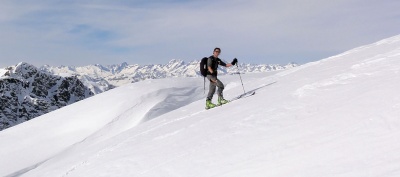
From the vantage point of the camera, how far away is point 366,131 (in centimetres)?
735

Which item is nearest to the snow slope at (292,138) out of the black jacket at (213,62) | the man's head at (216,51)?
the black jacket at (213,62)

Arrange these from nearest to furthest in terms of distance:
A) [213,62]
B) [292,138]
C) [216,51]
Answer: [292,138], [216,51], [213,62]

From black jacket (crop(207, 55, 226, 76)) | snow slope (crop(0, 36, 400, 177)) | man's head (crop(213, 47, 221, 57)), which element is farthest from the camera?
black jacket (crop(207, 55, 226, 76))

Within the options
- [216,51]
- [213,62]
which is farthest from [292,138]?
[213,62]

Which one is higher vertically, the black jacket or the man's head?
the man's head

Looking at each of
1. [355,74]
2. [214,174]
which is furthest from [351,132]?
[355,74]

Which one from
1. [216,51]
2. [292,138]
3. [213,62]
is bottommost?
[292,138]

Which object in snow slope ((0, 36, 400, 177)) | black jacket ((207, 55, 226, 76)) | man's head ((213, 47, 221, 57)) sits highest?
man's head ((213, 47, 221, 57))

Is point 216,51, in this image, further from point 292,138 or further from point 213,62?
point 292,138

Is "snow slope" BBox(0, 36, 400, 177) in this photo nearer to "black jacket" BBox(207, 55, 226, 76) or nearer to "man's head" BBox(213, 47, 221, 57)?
"black jacket" BBox(207, 55, 226, 76)

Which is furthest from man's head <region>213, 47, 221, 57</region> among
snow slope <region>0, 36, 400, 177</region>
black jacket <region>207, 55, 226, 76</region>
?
snow slope <region>0, 36, 400, 177</region>

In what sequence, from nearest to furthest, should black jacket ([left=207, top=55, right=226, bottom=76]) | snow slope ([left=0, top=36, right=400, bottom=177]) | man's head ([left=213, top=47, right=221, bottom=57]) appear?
snow slope ([left=0, top=36, right=400, bottom=177]), man's head ([left=213, top=47, right=221, bottom=57]), black jacket ([left=207, top=55, right=226, bottom=76])

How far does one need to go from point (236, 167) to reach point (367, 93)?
Answer: 4152 millimetres

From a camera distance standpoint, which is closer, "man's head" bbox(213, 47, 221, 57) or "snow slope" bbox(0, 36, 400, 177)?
"snow slope" bbox(0, 36, 400, 177)
